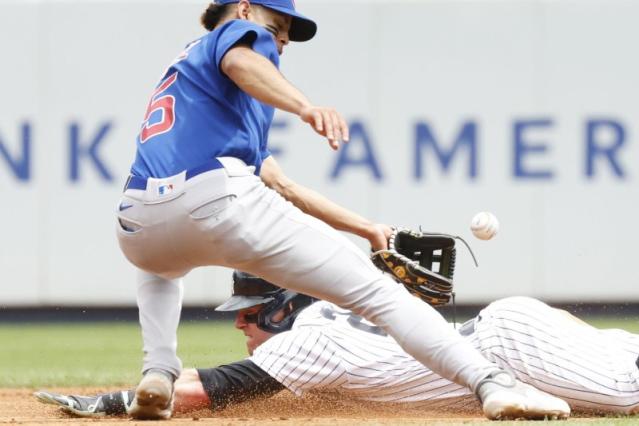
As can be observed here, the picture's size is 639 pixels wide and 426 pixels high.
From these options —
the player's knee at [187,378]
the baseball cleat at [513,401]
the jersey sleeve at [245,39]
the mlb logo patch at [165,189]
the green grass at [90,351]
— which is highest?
the jersey sleeve at [245,39]

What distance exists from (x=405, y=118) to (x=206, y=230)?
531 centimetres

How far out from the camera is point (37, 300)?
8344 mm

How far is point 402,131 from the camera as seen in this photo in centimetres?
843

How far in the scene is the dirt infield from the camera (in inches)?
142

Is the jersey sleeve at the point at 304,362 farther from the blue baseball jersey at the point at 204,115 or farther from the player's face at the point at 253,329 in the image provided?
the blue baseball jersey at the point at 204,115

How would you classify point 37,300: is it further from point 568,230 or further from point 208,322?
point 568,230

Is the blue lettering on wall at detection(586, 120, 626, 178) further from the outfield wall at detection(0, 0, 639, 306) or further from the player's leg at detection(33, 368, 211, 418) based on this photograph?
the player's leg at detection(33, 368, 211, 418)

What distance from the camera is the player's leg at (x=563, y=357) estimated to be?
3645 mm

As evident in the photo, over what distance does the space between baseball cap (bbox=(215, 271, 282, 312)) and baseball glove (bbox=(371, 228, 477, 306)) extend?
0.42 metres

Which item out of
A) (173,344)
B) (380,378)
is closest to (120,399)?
(173,344)

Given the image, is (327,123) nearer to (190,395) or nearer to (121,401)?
(190,395)

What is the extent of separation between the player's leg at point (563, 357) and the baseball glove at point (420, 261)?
21 cm

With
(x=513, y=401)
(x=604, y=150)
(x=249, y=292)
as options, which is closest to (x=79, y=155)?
(x=604, y=150)

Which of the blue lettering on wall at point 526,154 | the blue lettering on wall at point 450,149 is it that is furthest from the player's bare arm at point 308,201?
the blue lettering on wall at point 526,154
